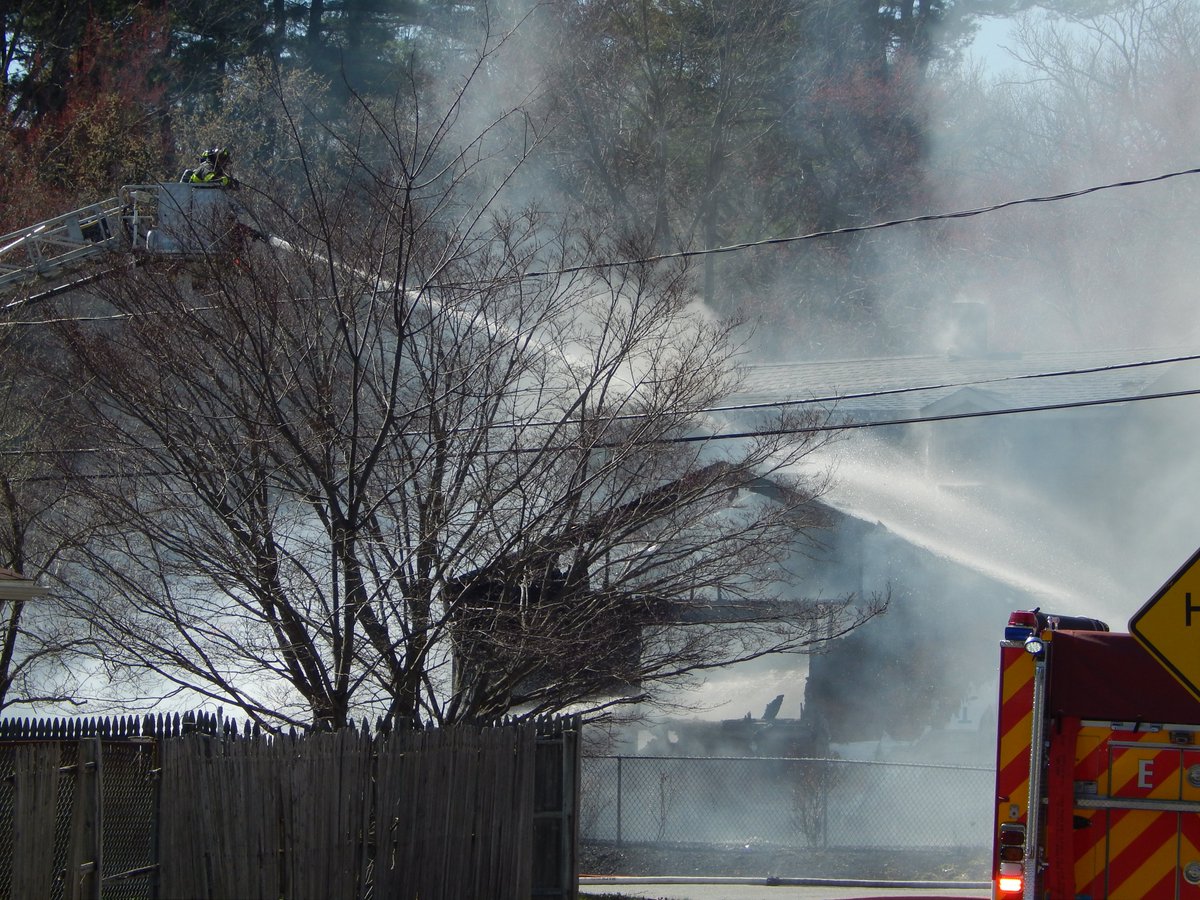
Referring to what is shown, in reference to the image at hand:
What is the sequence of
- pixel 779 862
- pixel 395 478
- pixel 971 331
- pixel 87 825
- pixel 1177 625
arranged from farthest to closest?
pixel 971 331 → pixel 779 862 → pixel 395 478 → pixel 87 825 → pixel 1177 625

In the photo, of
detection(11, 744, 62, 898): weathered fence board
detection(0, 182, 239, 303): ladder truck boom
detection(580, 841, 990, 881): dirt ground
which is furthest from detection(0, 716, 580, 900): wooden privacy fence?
detection(0, 182, 239, 303): ladder truck boom

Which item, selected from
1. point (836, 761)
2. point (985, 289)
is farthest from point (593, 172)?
point (836, 761)

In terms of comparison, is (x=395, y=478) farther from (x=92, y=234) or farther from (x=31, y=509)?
(x=92, y=234)

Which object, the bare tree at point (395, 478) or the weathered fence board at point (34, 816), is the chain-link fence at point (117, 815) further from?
the bare tree at point (395, 478)

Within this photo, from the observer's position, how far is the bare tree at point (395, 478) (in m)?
8.21

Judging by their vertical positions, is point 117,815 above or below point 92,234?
below

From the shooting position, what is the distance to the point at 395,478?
8516 mm

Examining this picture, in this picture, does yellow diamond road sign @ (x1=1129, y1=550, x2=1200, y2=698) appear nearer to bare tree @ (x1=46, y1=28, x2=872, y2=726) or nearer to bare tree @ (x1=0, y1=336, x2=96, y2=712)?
bare tree @ (x1=46, y1=28, x2=872, y2=726)

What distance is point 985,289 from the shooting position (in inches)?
1270

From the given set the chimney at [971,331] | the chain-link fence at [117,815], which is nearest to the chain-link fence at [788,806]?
the chain-link fence at [117,815]

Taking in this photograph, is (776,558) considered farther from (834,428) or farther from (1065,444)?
(1065,444)

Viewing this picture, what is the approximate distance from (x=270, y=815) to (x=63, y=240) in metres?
11.1

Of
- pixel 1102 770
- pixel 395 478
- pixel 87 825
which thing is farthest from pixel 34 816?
pixel 1102 770

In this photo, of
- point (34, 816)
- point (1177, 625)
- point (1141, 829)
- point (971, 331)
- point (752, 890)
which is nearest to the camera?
point (1177, 625)
